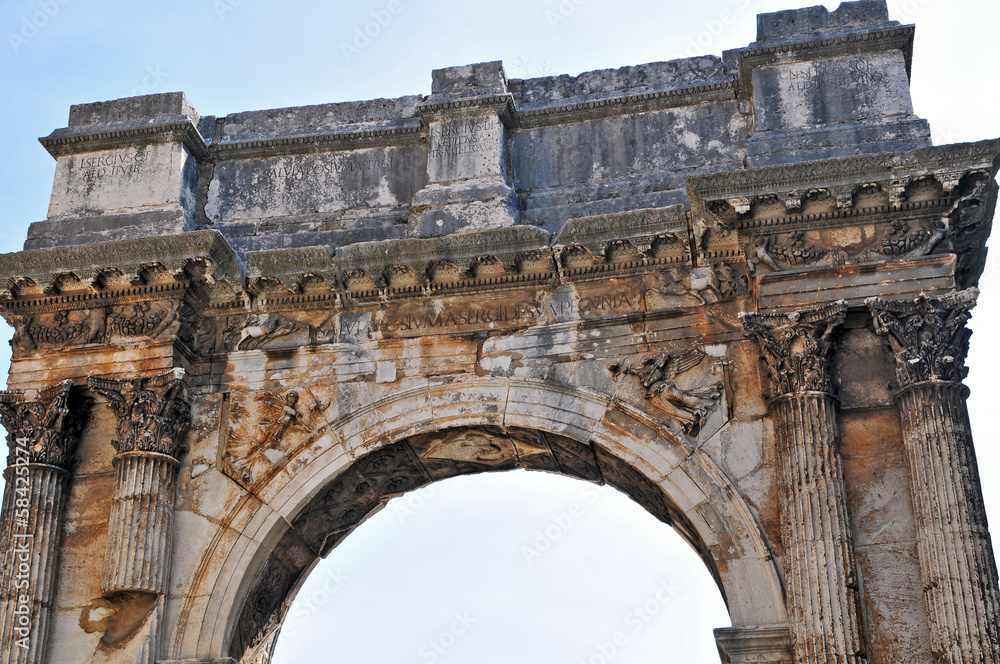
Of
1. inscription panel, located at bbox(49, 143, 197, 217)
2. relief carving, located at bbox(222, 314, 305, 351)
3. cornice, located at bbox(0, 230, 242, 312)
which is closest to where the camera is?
cornice, located at bbox(0, 230, 242, 312)

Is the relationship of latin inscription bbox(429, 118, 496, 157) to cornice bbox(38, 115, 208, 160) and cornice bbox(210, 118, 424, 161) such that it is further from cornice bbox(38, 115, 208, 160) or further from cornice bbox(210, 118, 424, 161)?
cornice bbox(38, 115, 208, 160)

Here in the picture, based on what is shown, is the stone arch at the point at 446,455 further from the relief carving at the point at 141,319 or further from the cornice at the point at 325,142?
the cornice at the point at 325,142

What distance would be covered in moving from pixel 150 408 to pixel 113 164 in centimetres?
239

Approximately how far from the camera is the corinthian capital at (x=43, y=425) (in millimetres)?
10102

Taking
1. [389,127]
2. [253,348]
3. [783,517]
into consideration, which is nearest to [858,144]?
[783,517]

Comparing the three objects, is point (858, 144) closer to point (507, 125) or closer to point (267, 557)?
point (507, 125)

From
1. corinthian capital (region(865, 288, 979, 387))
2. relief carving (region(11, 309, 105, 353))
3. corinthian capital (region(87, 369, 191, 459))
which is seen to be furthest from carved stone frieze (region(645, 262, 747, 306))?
relief carving (region(11, 309, 105, 353))

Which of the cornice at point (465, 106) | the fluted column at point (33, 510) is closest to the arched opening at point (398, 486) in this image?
the fluted column at point (33, 510)

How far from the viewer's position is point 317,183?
1119 centimetres

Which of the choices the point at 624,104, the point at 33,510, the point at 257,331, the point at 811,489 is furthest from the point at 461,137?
the point at 33,510

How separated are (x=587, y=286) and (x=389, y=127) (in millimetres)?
2338

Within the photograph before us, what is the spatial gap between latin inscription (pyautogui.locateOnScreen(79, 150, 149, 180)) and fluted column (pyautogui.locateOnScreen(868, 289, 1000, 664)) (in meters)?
6.11

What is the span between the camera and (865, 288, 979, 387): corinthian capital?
891cm

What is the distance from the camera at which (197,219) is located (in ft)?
36.8
